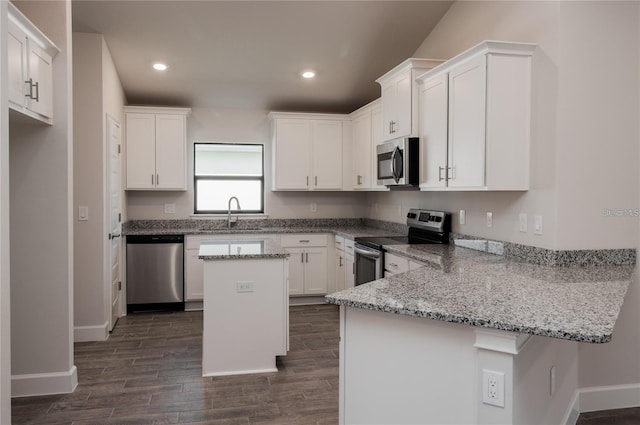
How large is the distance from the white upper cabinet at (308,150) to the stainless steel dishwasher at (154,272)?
1448 mm

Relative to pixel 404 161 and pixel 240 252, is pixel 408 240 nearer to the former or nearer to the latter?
pixel 404 161

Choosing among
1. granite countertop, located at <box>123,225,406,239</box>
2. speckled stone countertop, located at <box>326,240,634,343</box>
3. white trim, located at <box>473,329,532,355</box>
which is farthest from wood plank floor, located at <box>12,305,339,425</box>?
white trim, located at <box>473,329,532,355</box>

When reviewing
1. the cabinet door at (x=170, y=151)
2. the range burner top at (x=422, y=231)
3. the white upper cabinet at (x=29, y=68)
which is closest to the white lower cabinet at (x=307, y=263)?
the range burner top at (x=422, y=231)

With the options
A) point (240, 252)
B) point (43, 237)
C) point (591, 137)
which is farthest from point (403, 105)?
point (43, 237)

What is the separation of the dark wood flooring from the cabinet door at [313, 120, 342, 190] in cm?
216

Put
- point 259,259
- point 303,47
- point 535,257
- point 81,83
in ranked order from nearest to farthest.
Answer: point 535,257 < point 259,259 < point 81,83 < point 303,47

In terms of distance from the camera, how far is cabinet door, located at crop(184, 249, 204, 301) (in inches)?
215

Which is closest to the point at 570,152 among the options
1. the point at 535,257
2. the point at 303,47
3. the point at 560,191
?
the point at 560,191

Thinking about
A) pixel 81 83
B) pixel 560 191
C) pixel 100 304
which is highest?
pixel 81 83

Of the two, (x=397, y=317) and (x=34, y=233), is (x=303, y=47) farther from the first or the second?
(x=397, y=317)

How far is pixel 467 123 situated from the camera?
3.28m

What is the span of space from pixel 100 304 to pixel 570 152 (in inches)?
155

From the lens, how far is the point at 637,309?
116 inches

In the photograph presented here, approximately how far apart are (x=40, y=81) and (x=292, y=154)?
3.26 m
